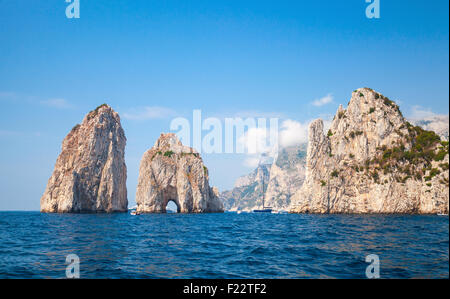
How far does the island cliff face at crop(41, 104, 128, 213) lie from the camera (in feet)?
373

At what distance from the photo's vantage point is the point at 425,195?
96.3 metres

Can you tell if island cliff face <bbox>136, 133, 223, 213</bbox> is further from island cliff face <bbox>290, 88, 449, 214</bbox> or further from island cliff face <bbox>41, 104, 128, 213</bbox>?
island cliff face <bbox>290, 88, 449, 214</bbox>

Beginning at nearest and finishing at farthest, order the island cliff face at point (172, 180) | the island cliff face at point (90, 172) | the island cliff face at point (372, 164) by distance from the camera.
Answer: the island cliff face at point (372, 164) → the island cliff face at point (90, 172) → the island cliff face at point (172, 180)

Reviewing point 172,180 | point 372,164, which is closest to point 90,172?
point 172,180

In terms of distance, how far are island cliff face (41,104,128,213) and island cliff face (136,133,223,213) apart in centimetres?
1007

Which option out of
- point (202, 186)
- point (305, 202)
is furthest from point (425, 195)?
point (202, 186)

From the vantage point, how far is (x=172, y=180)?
128000 millimetres

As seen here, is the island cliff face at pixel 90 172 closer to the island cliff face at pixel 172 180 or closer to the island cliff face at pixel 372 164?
the island cliff face at pixel 172 180

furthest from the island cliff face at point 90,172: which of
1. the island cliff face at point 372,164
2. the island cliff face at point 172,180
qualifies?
the island cliff face at point 372,164

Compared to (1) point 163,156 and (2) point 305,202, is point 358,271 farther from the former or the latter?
(1) point 163,156

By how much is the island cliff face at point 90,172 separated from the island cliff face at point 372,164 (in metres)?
73.6

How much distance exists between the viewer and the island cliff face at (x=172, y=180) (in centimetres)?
12300

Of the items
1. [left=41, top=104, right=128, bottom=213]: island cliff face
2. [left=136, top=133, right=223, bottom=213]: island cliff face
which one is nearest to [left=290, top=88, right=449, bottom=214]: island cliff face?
[left=136, top=133, right=223, bottom=213]: island cliff face

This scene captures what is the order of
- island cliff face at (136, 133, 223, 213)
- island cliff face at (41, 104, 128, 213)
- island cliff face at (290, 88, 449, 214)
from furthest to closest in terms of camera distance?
island cliff face at (136, 133, 223, 213), island cliff face at (41, 104, 128, 213), island cliff face at (290, 88, 449, 214)
